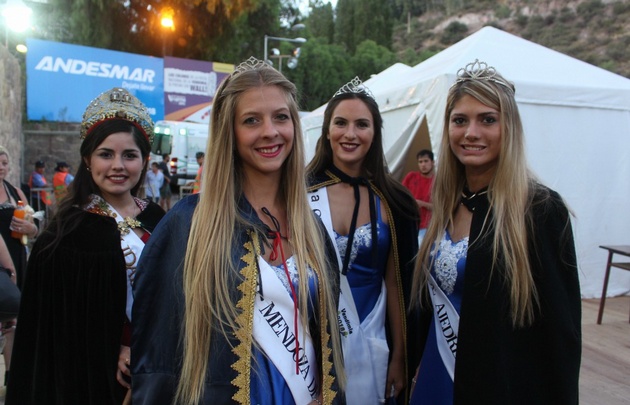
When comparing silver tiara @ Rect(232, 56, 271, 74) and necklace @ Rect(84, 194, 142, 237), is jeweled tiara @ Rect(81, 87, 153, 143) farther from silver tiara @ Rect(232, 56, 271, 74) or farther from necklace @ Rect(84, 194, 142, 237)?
silver tiara @ Rect(232, 56, 271, 74)

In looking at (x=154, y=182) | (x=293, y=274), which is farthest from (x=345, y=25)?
(x=293, y=274)

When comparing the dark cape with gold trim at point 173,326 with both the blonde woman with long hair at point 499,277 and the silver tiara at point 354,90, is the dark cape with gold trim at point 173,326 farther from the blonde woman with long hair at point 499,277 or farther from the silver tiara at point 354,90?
the silver tiara at point 354,90

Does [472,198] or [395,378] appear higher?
[472,198]

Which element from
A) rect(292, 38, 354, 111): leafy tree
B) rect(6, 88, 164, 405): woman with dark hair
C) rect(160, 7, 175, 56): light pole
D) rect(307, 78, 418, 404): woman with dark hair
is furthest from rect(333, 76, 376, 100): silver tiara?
rect(292, 38, 354, 111): leafy tree

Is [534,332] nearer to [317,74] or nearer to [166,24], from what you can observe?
[166,24]

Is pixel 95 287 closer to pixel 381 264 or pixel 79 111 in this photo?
pixel 381 264

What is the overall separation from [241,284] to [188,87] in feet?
57.1

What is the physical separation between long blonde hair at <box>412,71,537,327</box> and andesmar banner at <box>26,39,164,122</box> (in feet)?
51.0

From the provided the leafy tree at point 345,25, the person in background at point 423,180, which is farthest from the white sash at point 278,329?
the leafy tree at point 345,25

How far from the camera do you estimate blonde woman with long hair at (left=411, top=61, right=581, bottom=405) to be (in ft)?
5.23

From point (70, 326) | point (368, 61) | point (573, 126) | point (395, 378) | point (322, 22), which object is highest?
point (322, 22)

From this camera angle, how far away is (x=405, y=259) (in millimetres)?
2346

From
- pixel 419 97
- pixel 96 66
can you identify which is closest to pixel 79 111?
pixel 96 66

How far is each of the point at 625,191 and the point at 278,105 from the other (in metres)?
5.98
